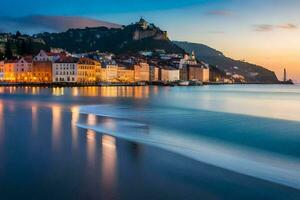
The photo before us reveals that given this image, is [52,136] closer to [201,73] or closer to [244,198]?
[244,198]

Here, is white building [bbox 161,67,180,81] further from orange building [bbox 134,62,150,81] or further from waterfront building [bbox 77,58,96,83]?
waterfront building [bbox 77,58,96,83]

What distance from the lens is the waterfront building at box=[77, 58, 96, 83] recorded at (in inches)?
3548

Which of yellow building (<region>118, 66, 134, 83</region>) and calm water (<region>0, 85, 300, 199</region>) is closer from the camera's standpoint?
calm water (<region>0, 85, 300, 199</region>)

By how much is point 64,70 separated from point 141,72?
A: 3643 cm

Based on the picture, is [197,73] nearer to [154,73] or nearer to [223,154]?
[154,73]

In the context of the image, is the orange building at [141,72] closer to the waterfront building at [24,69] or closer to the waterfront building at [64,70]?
the waterfront building at [64,70]

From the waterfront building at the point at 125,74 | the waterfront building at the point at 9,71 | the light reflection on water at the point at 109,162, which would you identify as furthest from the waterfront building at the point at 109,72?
the light reflection on water at the point at 109,162

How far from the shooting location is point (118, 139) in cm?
1245

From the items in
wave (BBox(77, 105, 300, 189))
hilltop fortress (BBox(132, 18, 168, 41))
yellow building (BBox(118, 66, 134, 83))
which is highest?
hilltop fortress (BBox(132, 18, 168, 41))

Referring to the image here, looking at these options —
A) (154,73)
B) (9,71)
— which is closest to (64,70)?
(9,71)

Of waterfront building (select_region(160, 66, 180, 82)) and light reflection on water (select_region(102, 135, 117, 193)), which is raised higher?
Result: waterfront building (select_region(160, 66, 180, 82))

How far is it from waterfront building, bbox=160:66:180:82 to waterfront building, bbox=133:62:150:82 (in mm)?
9515

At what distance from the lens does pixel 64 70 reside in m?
89.2

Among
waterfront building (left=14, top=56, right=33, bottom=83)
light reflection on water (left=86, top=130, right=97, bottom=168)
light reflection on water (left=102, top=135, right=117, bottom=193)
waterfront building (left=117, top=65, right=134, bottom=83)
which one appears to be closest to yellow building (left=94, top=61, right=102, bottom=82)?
waterfront building (left=117, top=65, right=134, bottom=83)
